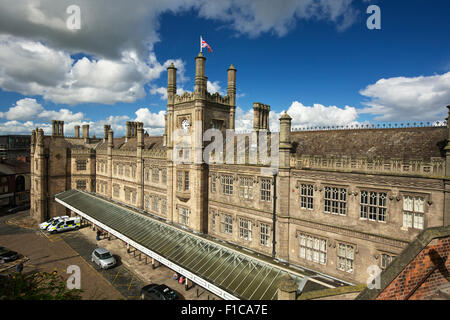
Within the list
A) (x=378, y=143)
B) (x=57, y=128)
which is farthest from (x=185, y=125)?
(x=57, y=128)

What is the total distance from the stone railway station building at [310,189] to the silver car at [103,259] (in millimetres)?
7892

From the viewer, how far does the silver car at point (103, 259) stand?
2662cm

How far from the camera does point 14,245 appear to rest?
33.8m

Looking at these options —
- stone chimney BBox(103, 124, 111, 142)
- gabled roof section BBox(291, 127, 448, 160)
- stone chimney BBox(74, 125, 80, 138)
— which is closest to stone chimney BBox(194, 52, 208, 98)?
gabled roof section BBox(291, 127, 448, 160)

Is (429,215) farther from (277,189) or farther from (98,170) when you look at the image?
(98,170)

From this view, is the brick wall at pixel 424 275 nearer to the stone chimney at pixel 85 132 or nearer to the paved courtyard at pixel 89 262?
the paved courtyard at pixel 89 262

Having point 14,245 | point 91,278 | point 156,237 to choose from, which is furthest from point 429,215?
point 14,245

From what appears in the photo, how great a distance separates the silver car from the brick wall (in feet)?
88.2

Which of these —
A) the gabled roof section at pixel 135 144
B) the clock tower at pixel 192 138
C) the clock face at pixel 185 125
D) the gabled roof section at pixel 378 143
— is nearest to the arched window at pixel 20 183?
the gabled roof section at pixel 135 144

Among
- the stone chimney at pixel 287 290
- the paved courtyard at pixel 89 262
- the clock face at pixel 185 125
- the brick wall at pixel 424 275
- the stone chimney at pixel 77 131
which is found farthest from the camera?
the stone chimney at pixel 77 131

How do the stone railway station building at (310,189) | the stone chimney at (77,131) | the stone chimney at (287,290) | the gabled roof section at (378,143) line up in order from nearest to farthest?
1. the stone chimney at (287,290)
2. the stone railway station building at (310,189)
3. the gabled roof section at (378,143)
4. the stone chimney at (77,131)

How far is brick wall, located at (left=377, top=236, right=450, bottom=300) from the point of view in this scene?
849 centimetres

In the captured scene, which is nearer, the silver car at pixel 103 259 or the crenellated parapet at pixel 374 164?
the crenellated parapet at pixel 374 164
